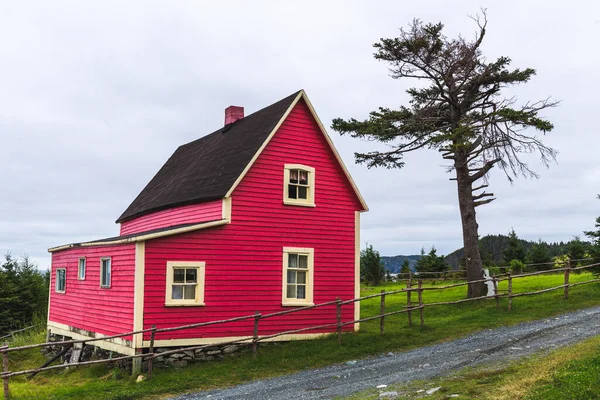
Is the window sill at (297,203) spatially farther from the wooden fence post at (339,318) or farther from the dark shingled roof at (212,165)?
the wooden fence post at (339,318)

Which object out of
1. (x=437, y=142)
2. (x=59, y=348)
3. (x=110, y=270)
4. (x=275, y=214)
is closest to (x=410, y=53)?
(x=437, y=142)

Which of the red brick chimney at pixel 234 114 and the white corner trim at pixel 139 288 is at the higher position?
the red brick chimney at pixel 234 114

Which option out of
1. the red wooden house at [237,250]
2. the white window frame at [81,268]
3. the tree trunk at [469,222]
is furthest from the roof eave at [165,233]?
the tree trunk at [469,222]

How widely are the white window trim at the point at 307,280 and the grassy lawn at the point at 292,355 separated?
132 centimetres

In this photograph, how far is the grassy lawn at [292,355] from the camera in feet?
49.0

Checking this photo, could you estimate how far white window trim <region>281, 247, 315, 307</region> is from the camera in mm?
19781

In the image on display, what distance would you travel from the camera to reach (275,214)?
20.0m

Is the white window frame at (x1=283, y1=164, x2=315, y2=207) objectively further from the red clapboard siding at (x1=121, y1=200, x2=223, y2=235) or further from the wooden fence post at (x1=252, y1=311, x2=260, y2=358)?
the wooden fence post at (x1=252, y1=311, x2=260, y2=358)

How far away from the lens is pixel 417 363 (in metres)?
15.6

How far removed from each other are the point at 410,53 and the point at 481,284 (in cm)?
1099

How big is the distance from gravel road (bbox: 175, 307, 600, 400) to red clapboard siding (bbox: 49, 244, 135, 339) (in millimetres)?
4799

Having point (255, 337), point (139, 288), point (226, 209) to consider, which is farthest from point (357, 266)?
point (139, 288)

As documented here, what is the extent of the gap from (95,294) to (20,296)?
19825mm

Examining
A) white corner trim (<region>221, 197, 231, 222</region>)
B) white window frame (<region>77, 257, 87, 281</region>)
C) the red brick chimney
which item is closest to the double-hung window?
white window frame (<region>77, 257, 87, 281</region>)
